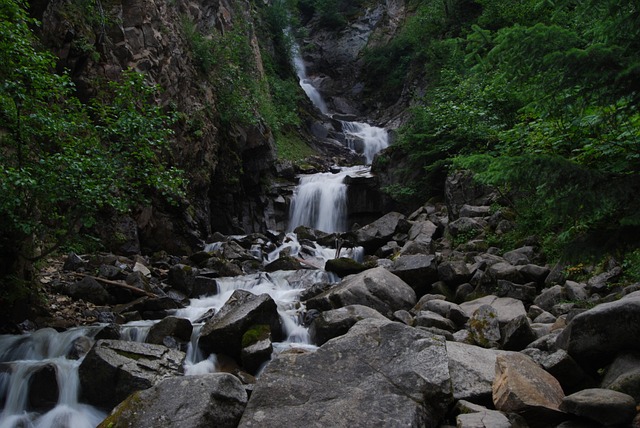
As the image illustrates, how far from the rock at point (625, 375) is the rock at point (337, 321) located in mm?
3855

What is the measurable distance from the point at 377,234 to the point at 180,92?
8974 mm

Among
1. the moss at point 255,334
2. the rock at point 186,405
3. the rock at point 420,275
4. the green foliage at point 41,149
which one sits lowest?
the moss at point 255,334

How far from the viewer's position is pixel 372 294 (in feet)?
30.2

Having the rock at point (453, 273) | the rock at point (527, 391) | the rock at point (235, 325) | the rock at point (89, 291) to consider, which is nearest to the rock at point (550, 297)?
the rock at point (453, 273)

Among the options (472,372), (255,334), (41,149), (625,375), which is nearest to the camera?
(625,375)

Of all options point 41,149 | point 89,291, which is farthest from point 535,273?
point 89,291

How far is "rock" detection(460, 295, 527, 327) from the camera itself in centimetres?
717

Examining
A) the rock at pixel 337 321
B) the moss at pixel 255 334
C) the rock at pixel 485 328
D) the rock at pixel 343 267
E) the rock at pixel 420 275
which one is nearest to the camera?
the rock at pixel 485 328

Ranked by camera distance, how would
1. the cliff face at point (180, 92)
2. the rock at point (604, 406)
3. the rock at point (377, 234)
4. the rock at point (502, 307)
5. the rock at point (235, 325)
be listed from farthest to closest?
1. the rock at point (377, 234)
2. the cliff face at point (180, 92)
3. the rock at point (235, 325)
4. the rock at point (502, 307)
5. the rock at point (604, 406)

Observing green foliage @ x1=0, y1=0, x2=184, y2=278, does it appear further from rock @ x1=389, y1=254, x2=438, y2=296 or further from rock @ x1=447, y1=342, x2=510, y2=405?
rock @ x1=389, y1=254, x2=438, y2=296

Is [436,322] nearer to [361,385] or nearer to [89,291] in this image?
[361,385]

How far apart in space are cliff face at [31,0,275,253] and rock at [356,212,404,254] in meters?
5.95

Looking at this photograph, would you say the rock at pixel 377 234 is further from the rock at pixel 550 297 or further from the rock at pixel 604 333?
the rock at pixel 604 333

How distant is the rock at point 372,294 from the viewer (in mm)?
9078
